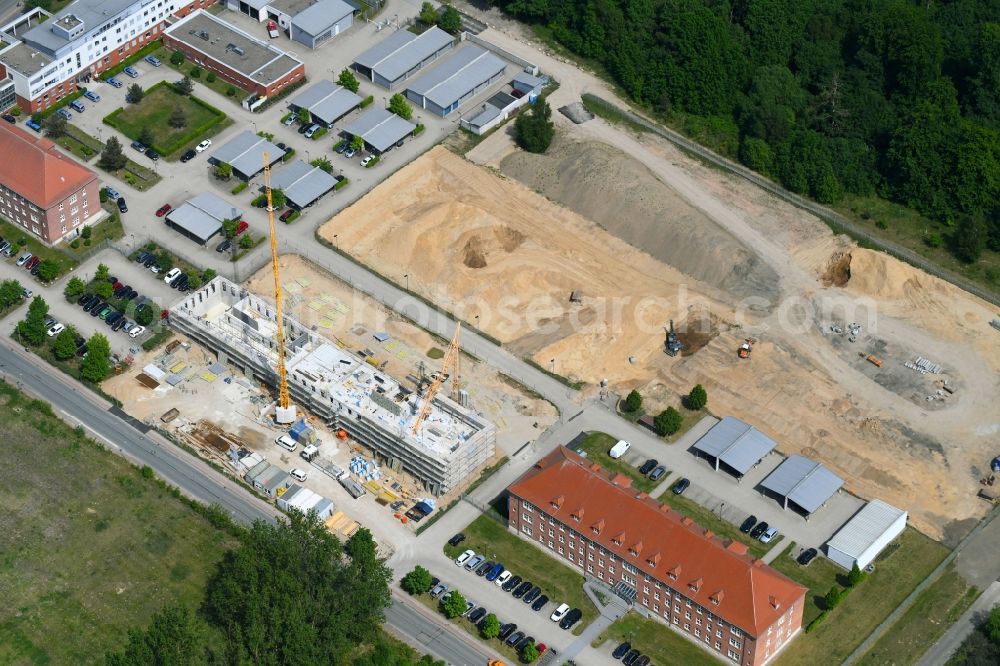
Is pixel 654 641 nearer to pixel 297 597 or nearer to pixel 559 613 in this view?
pixel 559 613

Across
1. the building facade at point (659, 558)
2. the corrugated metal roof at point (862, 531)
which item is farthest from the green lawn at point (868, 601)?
the corrugated metal roof at point (862, 531)

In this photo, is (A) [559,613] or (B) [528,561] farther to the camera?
(B) [528,561]

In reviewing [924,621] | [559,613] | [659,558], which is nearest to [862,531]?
[924,621]

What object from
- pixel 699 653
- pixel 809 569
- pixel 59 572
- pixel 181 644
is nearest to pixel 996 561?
pixel 809 569

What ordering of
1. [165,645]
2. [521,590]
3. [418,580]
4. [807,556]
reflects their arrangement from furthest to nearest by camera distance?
[807,556] → [521,590] → [418,580] → [165,645]

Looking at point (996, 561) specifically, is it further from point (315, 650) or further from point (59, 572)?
point (59, 572)

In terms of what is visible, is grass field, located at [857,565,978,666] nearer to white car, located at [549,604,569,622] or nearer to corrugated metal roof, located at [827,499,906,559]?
corrugated metal roof, located at [827,499,906,559]
